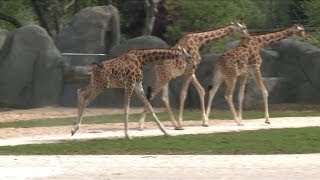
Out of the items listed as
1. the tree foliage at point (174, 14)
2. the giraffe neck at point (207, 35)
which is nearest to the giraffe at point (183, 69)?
the giraffe neck at point (207, 35)

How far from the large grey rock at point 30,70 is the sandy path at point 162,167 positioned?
1176cm

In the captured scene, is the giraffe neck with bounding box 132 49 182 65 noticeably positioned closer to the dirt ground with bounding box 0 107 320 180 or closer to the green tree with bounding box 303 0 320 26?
the dirt ground with bounding box 0 107 320 180

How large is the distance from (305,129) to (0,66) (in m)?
12.7

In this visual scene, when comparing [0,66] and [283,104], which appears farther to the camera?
[0,66]

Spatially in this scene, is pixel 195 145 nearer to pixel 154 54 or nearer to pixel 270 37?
pixel 154 54

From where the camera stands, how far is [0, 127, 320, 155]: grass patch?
12.7m

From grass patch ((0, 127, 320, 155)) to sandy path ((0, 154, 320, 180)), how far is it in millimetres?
519

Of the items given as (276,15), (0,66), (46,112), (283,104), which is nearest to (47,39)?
(0,66)

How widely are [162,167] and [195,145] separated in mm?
2405

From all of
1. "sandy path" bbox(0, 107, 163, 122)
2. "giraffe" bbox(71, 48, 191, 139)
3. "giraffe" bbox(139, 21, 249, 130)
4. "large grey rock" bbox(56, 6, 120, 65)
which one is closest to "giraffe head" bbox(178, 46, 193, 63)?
"giraffe" bbox(139, 21, 249, 130)

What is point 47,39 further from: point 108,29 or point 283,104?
point 283,104

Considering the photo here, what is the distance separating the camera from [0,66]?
24375 mm

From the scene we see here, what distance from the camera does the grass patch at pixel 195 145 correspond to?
1266 centimetres

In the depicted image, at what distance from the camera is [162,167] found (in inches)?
430
